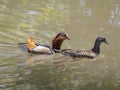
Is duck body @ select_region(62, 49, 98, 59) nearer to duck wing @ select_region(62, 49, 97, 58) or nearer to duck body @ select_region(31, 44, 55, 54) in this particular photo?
duck wing @ select_region(62, 49, 97, 58)

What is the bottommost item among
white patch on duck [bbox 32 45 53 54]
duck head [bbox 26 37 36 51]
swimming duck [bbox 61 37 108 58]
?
swimming duck [bbox 61 37 108 58]

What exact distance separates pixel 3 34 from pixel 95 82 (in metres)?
4.37

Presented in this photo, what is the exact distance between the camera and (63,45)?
1403 cm

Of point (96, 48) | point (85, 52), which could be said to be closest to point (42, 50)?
point (85, 52)

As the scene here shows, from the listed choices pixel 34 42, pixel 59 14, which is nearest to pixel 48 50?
pixel 34 42

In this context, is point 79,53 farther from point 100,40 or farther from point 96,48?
point 100,40

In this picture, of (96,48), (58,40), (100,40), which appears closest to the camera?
(96,48)

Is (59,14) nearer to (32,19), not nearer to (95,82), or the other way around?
(32,19)

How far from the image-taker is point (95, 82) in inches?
415

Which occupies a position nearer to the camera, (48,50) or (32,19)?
Answer: (48,50)

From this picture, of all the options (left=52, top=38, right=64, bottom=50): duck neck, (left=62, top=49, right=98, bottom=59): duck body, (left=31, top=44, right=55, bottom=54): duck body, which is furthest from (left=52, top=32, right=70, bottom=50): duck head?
(left=62, top=49, right=98, bottom=59): duck body

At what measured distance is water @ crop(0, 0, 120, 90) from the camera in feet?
34.0

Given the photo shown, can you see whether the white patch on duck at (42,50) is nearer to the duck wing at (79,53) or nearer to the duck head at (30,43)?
the duck head at (30,43)

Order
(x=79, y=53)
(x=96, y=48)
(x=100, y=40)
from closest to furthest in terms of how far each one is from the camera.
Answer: (x=79, y=53) < (x=96, y=48) < (x=100, y=40)
